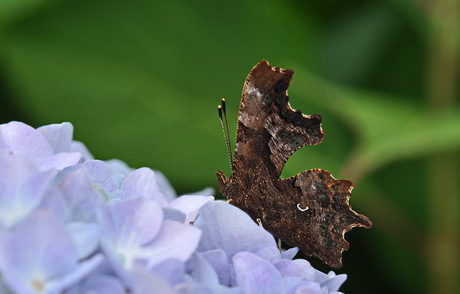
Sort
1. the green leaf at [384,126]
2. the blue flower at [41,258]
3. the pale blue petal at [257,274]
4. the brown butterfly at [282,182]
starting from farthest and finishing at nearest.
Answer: the green leaf at [384,126] < the brown butterfly at [282,182] < the pale blue petal at [257,274] < the blue flower at [41,258]

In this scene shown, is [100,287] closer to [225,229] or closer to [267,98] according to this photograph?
[225,229]

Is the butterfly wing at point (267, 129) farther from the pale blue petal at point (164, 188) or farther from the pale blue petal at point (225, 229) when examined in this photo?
the pale blue petal at point (225, 229)

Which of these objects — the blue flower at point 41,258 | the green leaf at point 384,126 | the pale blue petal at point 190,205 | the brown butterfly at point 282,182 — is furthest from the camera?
the green leaf at point 384,126

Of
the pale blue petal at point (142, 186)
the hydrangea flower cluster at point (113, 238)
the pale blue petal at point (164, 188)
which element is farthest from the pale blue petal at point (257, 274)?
the pale blue petal at point (164, 188)

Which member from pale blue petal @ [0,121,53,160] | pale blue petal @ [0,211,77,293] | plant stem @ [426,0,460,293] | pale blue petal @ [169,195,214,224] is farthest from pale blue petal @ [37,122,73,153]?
plant stem @ [426,0,460,293]

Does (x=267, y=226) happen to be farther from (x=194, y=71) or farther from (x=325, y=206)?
(x=194, y=71)

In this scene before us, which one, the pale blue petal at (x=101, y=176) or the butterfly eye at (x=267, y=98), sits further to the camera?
the butterfly eye at (x=267, y=98)

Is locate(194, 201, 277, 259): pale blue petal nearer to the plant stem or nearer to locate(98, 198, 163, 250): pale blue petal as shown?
locate(98, 198, 163, 250): pale blue petal
